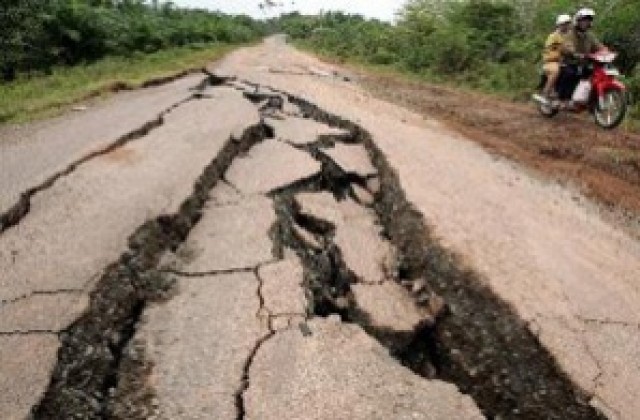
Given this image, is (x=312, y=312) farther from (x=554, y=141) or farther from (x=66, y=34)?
(x=66, y=34)

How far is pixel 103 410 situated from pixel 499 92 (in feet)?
39.6

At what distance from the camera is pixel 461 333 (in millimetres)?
3201

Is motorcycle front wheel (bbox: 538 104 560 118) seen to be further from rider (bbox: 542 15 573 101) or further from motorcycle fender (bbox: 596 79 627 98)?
motorcycle fender (bbox: 596 79 627 98)

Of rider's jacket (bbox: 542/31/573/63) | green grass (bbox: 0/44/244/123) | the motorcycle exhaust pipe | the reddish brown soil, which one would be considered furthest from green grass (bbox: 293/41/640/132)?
green grass (bbox: 0/44/244/123)

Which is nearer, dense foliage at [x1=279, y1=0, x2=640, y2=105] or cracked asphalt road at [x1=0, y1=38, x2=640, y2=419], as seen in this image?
cracked asphalt road at [x1=0, y1=38, x2=640, y2=419]

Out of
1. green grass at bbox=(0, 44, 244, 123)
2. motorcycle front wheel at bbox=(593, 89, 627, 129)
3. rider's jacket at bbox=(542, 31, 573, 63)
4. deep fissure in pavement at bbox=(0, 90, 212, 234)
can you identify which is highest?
rider's jacket at bbox=(542, 31, 573, 63)

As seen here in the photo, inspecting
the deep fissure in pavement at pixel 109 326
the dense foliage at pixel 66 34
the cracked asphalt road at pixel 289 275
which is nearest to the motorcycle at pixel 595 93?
the cracked asphalt road at pixel 289 275

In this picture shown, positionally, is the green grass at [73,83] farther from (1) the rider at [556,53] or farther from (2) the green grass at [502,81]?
(1) the rider at [556,53]

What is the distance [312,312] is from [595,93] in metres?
6.81

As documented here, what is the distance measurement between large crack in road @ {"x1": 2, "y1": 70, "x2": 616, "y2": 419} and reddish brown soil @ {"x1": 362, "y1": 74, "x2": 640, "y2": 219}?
88.8 inches

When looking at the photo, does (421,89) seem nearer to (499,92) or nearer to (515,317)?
(499,92)

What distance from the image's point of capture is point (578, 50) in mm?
9375

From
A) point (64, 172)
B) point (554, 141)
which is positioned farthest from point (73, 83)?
point (64, 172)

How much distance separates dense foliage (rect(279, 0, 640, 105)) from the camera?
44.3 ft
